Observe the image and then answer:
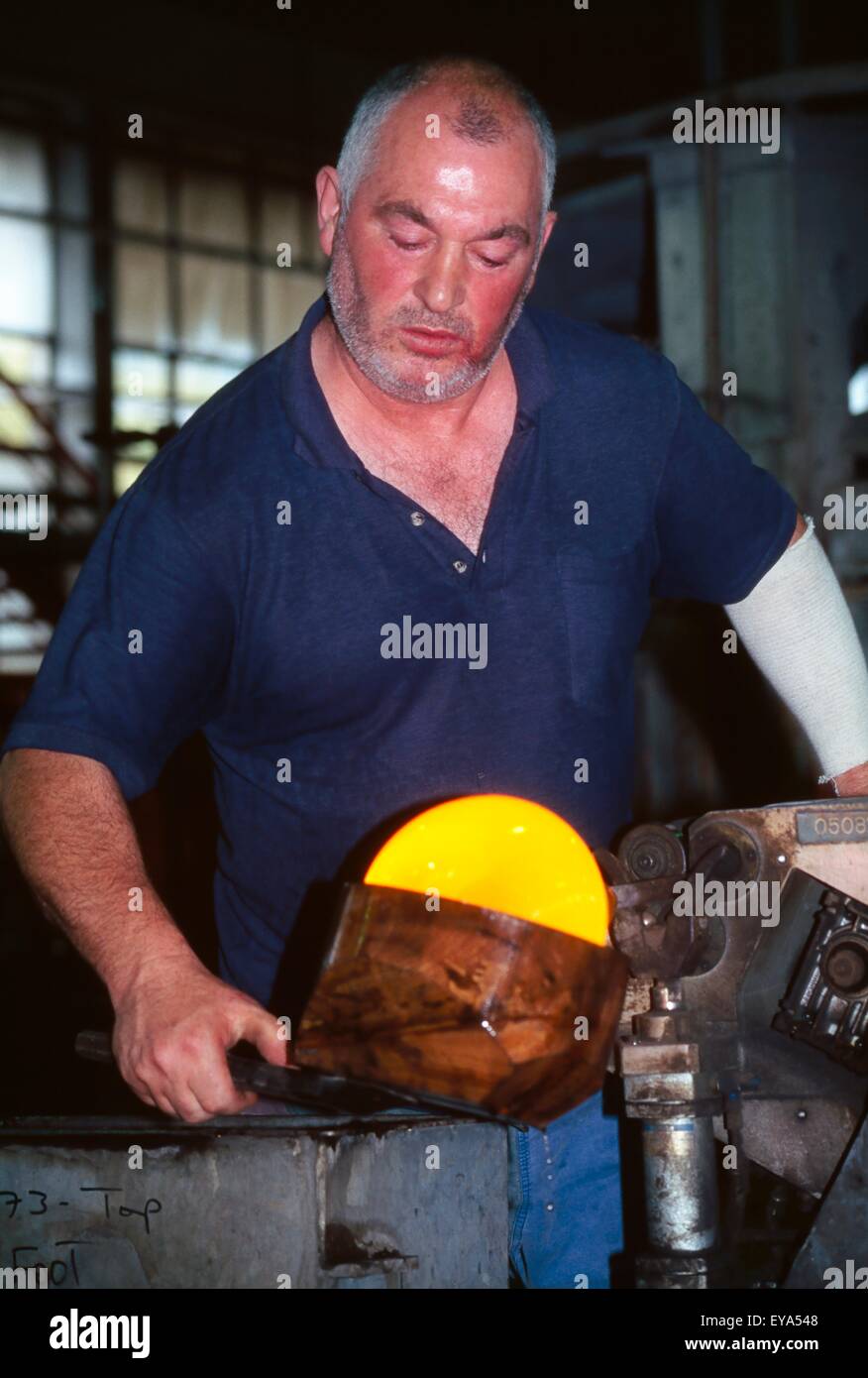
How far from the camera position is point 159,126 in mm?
10648

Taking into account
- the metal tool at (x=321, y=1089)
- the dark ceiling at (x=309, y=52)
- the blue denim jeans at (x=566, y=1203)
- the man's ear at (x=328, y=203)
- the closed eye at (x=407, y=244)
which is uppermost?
the dark ceiling at (x=309, y=52)

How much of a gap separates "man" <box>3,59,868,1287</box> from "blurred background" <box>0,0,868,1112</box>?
1.31 metres

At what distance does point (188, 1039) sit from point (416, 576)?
679 millimetres

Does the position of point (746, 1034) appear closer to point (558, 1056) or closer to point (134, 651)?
point (558, 1056)

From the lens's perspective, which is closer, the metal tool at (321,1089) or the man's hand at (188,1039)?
the metal tool at (321,1089)

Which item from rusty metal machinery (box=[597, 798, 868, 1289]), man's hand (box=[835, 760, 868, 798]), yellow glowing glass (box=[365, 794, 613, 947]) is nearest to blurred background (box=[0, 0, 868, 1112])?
man's hand (box=[835, 760, 868, 798])

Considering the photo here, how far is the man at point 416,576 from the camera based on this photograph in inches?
60.7

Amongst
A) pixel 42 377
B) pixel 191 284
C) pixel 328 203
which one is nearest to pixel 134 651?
pixel 328 203

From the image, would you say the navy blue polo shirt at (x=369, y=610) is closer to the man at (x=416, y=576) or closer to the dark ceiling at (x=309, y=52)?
the man at (x=416, y=576)

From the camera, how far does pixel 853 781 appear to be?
1.66 metres

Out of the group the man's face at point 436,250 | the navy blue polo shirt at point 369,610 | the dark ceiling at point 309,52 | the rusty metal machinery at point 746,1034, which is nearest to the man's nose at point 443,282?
the man's face at point 436,250

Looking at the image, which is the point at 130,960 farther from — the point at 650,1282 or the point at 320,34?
the point at 320,34

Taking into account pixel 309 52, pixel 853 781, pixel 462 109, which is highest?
pixel 309 52

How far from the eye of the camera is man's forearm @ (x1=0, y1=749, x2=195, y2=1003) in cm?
128
